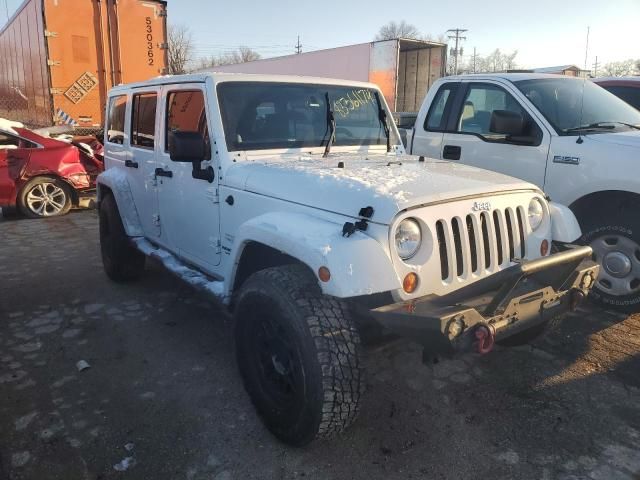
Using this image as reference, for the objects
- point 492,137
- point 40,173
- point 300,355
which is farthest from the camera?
point 40,173

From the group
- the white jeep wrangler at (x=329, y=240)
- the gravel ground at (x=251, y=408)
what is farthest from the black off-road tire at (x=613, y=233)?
the white jeep wrangler at (x=329, y=240)

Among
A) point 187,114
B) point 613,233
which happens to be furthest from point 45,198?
point 613,233

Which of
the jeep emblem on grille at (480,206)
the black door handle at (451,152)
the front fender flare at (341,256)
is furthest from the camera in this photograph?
the black door handle at (451,152)

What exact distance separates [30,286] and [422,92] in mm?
13206

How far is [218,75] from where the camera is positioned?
3.61 metres

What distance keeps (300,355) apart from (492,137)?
343cm

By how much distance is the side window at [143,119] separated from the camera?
4348mm

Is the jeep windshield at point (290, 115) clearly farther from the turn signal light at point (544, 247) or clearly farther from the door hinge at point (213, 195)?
the turn signal light at point (544, 247)

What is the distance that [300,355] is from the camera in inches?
96.8

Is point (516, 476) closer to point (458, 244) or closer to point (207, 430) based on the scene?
point (458, 244)

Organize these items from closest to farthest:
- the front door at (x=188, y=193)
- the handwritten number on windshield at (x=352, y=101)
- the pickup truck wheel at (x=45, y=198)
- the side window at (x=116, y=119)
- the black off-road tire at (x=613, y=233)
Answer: the front door at (x=188, y=193) → the handwritten number on windshield at (x=352, y=101) → the black off-road tire at (x=613, y=233) → the side window at (x=116, y=119) → the pickup truck wheel at (x=45, y=198)

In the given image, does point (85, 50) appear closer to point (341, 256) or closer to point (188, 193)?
point (188, 193)

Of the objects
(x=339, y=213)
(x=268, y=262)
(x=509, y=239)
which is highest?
(x=339, y=213)

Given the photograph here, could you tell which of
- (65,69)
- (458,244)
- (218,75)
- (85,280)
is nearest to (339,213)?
(458,244)
